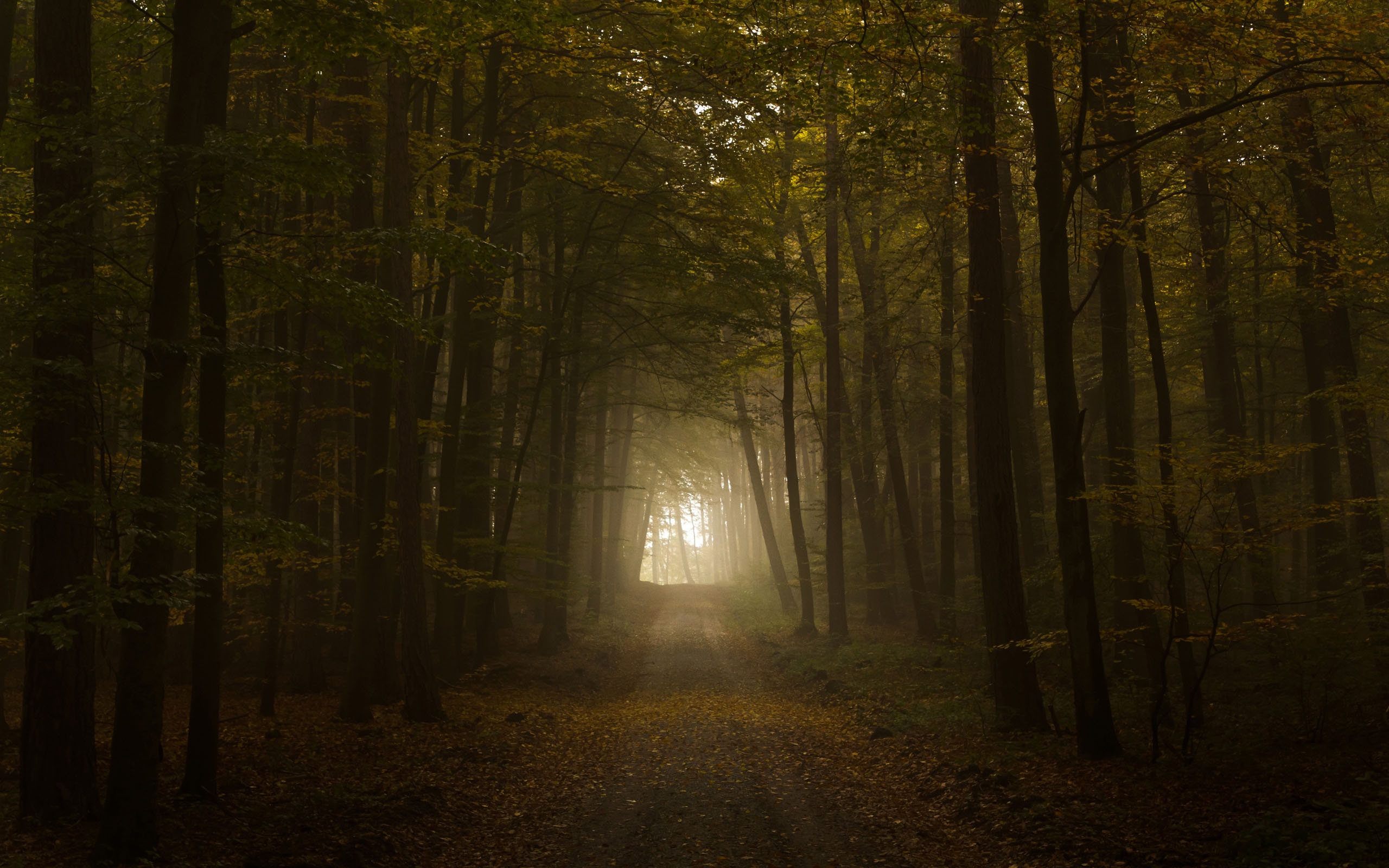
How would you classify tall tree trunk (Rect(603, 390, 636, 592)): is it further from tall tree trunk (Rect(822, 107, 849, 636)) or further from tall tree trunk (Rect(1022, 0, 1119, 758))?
tall tree trunk (Rect(1022, 0, 1119, 758))

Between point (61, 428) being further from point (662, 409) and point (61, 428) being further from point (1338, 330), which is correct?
point (1338, 330)

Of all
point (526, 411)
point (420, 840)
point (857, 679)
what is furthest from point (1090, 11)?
point (526, 411)

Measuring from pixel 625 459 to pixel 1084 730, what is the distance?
23.4m

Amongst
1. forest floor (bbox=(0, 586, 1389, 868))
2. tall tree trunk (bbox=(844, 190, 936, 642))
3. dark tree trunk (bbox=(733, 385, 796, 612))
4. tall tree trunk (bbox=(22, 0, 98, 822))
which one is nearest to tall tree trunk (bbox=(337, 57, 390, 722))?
forest floor (bbox=(0, 586, 1389, 868))

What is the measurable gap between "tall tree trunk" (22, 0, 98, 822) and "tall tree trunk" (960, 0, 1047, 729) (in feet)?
30.5

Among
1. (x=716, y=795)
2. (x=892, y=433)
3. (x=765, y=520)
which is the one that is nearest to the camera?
(x=716, y=795)

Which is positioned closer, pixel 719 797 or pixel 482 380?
pixel 719 797

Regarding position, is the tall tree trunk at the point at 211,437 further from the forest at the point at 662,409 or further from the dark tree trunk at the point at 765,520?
the dark tree trunk at the point at 765,520

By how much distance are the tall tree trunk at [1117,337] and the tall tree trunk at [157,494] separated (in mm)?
9497

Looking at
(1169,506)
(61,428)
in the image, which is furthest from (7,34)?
(1169,506)

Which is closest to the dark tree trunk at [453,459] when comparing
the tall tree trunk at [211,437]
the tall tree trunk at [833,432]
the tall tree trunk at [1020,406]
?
the tall tree trunk at [211,437]

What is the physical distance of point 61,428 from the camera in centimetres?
696

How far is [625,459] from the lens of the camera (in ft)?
102

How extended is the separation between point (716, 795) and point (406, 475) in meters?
6.53
